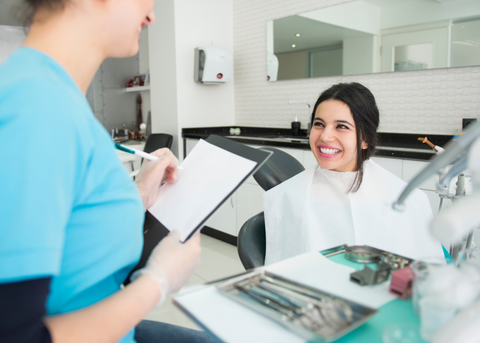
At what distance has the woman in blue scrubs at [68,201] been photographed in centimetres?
50

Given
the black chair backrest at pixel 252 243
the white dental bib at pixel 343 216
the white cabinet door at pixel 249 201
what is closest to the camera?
the black chair backrest at pixel 252 243

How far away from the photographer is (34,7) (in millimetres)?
659

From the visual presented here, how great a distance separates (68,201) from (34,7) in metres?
0.36

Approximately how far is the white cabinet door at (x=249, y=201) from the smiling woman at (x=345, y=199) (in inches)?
61.7

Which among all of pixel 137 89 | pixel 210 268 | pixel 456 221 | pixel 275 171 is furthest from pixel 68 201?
pixel 137 89

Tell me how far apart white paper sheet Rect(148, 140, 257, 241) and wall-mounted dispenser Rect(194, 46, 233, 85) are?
3049 mm

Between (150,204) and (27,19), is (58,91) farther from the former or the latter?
(150,204)

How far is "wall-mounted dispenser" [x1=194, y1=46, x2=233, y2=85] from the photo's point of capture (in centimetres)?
393

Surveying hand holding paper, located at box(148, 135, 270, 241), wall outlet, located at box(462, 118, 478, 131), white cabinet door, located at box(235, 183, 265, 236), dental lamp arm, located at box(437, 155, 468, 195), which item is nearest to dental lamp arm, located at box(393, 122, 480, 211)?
dental lamp arm, located at box(437, 155, 468, 195)

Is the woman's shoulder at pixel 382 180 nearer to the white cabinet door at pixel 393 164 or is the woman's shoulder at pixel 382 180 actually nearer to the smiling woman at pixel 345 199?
the smiling woman at pixel 345 199

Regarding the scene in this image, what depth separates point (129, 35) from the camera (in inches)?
28.4

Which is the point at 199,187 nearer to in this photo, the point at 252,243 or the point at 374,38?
the point at 252,243

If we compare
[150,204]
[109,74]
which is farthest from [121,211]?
[109,74]

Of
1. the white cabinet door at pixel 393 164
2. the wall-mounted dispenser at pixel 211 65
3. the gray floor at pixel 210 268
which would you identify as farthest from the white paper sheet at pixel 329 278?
the wall-mounted dispenser at pixel 211 65
